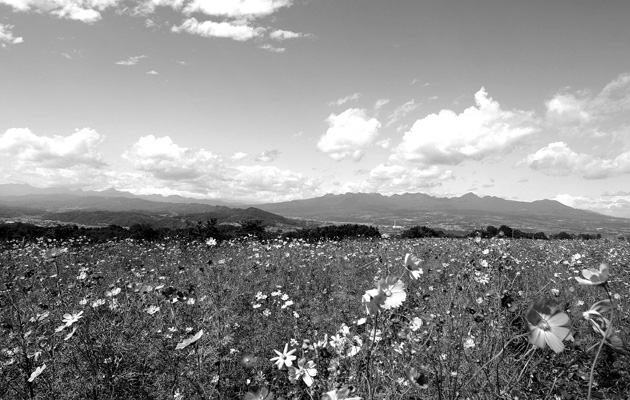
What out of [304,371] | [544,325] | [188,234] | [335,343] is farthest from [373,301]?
[188,234]

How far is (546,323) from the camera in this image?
46.7 inches

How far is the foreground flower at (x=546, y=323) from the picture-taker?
44.4 inches

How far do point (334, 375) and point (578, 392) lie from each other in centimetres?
172

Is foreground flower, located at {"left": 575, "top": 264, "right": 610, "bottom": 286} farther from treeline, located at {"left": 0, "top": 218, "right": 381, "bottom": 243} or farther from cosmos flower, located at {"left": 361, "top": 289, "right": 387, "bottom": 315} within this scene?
treeline, located at {"left": 0, "top": 218, "right": 381, "bottom": 243}

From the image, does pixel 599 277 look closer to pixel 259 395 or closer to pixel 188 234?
pixel 259 395

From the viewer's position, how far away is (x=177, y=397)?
248 cm

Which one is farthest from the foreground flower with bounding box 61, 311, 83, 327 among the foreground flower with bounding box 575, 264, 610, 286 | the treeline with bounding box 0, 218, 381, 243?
the treeline with bounding box 0, 218, 381, 243

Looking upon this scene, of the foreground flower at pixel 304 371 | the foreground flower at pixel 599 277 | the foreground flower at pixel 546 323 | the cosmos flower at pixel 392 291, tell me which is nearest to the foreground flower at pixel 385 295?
the cosmos flower at pixel 392 291

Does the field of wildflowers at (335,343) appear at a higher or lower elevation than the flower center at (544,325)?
lower

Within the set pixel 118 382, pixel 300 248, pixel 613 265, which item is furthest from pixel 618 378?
pixel 300 248

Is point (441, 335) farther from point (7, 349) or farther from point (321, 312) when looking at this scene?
point (7, 349)

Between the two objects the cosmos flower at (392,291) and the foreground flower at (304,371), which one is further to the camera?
the foreground flower at (304,371)

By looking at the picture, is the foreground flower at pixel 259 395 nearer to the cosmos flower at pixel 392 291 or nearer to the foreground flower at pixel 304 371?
the foreground flower at pixel 304 371

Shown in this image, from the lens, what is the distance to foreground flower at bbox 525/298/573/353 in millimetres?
1128
